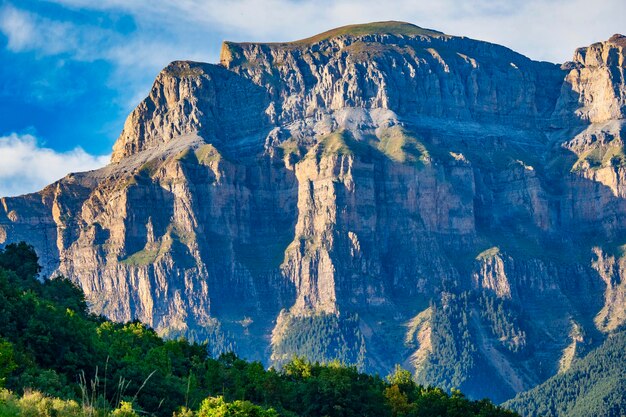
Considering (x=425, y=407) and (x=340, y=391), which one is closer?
(x=340, y=391)

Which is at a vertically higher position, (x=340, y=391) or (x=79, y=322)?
(x=79, y=322)

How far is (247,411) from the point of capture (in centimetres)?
11175

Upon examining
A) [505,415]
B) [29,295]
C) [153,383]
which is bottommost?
[505,415]

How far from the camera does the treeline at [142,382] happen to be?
11062 centimetres

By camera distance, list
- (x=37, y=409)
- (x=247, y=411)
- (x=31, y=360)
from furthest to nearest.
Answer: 1. (x=31, y=360)
2. (x=247, y=411)
3. (x=37, y=409)

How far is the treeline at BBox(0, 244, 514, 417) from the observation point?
11062 centimetres

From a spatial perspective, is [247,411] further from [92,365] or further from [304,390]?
[304,390]

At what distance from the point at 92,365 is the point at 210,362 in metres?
43.5

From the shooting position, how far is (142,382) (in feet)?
459

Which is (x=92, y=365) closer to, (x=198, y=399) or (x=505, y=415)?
(x=198, y=399)

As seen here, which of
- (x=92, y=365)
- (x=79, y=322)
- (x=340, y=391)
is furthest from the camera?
(x=340, y=391)

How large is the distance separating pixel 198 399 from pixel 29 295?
22982mm

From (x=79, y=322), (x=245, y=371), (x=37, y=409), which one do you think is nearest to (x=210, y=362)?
(x=245, y=371)

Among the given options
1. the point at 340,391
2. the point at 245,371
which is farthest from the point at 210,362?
the point at 340,391
